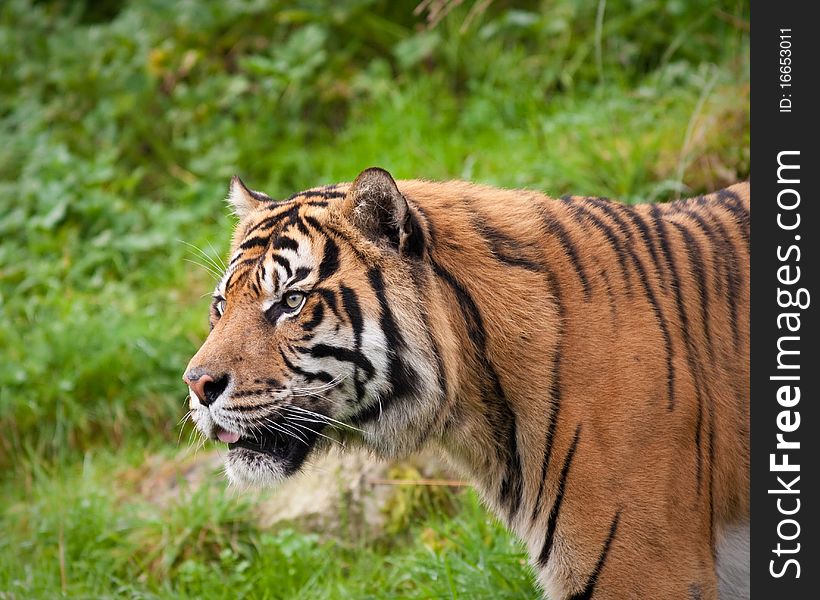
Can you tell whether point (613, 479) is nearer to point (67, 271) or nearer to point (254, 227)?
point (254, 227)

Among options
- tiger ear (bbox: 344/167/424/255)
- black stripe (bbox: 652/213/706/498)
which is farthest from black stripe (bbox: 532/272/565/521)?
tiger ear (bbox: 344/167/424/255)

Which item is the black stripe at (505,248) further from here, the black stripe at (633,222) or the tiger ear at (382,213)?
the black stripe at (633,222)

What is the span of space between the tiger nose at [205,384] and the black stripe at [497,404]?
27.3 inches

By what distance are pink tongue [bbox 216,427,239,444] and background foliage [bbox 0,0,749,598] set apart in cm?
102

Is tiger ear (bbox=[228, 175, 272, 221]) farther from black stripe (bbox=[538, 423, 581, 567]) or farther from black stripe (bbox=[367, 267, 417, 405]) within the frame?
black stripe (bbox=[538, 423, 581, 567])

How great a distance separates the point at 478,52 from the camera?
7.14 m

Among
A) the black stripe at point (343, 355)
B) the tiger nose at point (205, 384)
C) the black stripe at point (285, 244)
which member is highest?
the black stripe at point (285, 244)

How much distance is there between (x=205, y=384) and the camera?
9.61 feet

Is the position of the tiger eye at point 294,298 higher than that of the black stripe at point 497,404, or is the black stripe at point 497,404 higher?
the tiger eye at point 294,298

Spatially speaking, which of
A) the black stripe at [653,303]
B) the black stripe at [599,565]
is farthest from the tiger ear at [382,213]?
the black stripe at [599,565]

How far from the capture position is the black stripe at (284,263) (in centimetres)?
302

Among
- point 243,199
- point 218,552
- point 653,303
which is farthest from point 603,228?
point 218,552
